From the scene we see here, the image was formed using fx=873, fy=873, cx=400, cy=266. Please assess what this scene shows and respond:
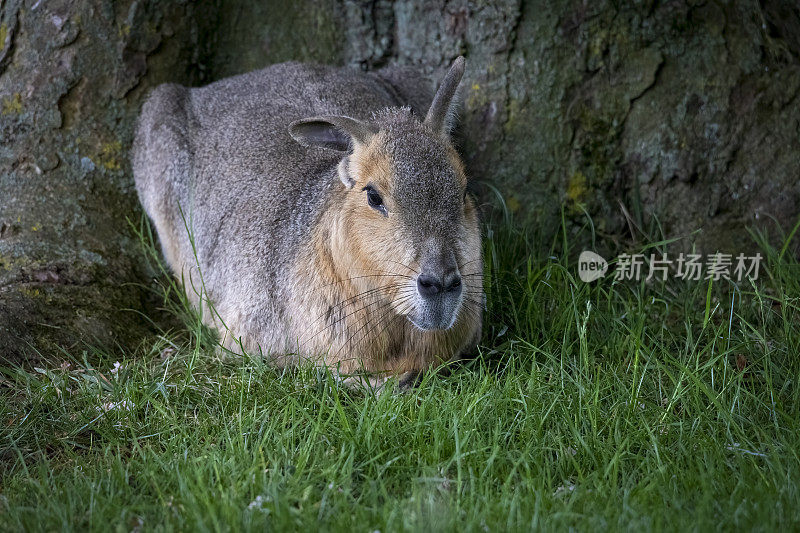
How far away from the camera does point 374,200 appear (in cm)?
351

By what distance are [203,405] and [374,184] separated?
1128 mm

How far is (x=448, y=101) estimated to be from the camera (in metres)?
3.69

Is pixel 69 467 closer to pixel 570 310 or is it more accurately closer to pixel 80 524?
pixel 80 524

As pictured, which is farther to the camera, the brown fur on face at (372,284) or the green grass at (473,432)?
the brown fur on face at (372,284)

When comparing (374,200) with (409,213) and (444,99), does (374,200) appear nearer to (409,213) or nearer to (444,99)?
(409,213)

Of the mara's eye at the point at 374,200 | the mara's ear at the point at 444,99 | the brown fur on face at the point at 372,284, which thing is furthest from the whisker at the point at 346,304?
the mara's ear at the point at 444,99

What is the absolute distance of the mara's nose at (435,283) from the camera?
3.25 metres

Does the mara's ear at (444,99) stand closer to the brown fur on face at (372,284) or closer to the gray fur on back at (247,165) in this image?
the brown fur on face at (372,284)

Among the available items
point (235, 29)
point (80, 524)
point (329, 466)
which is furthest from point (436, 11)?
point (80, 524)

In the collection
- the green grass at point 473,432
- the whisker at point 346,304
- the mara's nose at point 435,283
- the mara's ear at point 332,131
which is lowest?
the green grass at point 473,432

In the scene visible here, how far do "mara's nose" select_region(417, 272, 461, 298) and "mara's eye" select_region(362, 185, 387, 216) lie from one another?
1.19 feet

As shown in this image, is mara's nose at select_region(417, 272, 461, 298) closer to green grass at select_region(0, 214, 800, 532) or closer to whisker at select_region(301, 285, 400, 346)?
whisker at select_region(301, 285, 400, 346)

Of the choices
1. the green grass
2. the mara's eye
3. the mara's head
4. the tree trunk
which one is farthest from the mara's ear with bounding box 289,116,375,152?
the tree trunk

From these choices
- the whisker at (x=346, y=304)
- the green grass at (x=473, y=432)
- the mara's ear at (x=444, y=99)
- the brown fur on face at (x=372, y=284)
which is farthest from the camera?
the mara's ear at (x=444, y=99)
